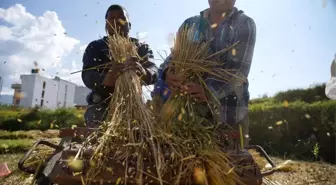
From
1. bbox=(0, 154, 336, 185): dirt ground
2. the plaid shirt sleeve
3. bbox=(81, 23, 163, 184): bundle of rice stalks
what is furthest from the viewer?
bbox=(0, 154, 336, 185): dirt ground

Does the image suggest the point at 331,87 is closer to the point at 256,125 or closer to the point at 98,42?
the point at 98,42

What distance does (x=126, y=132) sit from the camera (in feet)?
4.48

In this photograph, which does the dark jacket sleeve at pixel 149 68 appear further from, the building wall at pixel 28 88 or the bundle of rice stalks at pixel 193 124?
the building wall at pixel 28 88

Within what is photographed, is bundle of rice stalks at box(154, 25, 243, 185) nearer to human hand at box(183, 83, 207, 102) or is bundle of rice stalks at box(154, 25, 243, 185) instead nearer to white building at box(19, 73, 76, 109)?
human hand at box(183, 83, 207, 102)

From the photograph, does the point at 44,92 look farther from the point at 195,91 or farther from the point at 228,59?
the point at 195,91

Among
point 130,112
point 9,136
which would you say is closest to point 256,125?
point 130,112

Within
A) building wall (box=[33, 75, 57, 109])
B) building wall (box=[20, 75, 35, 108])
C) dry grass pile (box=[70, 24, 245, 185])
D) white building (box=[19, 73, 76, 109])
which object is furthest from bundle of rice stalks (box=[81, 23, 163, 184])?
building wall (box=[20, 75, 35, 108])

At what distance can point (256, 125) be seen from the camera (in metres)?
11.3

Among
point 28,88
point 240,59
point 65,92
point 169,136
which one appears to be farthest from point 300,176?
point 65,92

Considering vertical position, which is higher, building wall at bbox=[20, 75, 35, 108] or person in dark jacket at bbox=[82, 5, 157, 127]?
building wall at bbox=[20, 75, 35, 108]

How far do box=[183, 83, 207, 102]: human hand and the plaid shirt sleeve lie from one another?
0.45 feet

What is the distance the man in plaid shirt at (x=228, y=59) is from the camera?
1.93 m

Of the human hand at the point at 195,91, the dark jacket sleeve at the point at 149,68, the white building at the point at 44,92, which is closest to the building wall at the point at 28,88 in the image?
the white building at the point at 44,92

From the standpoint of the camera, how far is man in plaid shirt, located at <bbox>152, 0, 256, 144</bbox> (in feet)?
6.32
